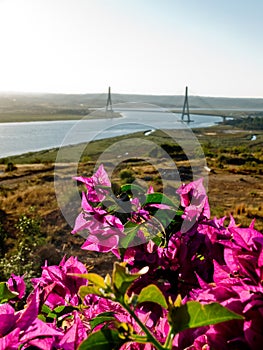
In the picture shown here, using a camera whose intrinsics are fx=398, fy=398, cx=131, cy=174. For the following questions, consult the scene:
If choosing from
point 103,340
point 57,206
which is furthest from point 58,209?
point 103,340

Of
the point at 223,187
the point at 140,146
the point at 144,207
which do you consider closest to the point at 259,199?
the point at 223,187

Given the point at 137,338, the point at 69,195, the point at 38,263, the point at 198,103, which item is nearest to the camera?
the point at 137,338

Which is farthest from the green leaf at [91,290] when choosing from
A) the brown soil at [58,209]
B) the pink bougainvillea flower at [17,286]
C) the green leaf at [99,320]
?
the brown soil at [58,209]

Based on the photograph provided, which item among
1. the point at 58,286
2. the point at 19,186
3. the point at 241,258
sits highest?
the point at 241,258

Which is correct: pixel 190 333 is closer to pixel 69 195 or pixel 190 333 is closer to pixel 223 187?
pixel 69 195

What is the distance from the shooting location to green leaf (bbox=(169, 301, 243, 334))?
24cm

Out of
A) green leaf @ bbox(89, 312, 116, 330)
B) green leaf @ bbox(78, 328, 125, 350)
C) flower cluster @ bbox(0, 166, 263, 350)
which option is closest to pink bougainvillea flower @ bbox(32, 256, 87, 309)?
flower cluster @ bbox(0, 166, 263, 350)

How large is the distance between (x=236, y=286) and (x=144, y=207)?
23 cm

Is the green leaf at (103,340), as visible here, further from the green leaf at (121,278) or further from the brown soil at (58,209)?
the brown soil at (58,209)

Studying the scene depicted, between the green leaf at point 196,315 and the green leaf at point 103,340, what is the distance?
42 millimetres

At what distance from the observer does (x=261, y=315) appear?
10.9 inches

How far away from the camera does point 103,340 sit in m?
0.26

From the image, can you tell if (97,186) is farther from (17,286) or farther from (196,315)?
(196,315)

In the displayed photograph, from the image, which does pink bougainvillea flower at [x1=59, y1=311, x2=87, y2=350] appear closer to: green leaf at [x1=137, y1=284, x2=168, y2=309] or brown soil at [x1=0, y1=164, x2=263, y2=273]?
green leaf at [x1=137, y1=284, x2=168, y2=309]
